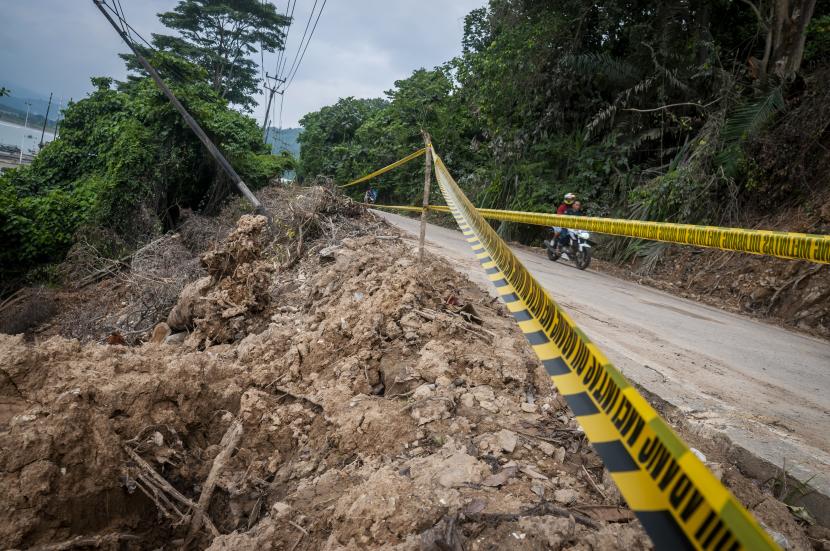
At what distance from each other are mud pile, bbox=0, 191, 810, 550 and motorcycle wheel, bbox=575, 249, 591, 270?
219 inches

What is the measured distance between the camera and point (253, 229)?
582 centimetres

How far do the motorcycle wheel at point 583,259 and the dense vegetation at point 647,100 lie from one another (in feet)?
6.29

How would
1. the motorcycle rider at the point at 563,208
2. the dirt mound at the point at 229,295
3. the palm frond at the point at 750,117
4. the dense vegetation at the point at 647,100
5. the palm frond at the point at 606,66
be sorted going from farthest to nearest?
the palm frond at the point at 606,66 < the motorcycle rider at the point at 563,208 < the dense vegetation at the point at 647,100 < the palm frond at the point at 750,117 < the dirt mound at the point at 229,295

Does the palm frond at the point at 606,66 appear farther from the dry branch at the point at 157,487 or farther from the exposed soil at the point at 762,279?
the dry branch at the point at 157,487

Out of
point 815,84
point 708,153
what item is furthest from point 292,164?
point 815,84

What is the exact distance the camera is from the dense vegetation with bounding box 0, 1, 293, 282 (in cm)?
1309

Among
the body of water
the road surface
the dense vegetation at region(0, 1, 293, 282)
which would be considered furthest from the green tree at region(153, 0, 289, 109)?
the body of water

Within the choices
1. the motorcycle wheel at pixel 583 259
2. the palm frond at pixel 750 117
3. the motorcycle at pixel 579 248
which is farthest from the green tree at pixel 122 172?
the palm frond at pixel 750 117

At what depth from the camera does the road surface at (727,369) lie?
6.91ft

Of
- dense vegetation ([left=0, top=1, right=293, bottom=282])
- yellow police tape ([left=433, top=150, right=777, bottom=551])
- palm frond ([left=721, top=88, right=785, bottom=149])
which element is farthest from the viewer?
dense vegetation ([left=0, top=1, right=293, bottom=282])

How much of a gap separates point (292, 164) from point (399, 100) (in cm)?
923

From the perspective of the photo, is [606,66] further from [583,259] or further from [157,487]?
[157,487]

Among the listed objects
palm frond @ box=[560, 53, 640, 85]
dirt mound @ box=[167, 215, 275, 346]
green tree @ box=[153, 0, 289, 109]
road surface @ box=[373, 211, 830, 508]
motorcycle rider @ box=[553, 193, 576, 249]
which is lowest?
dirt mound @ box=[167, 215, 275, 346]

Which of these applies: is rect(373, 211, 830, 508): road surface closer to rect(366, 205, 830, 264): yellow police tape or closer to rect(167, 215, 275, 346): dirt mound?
rect(366, 205, 830, 264): yellow police tape
